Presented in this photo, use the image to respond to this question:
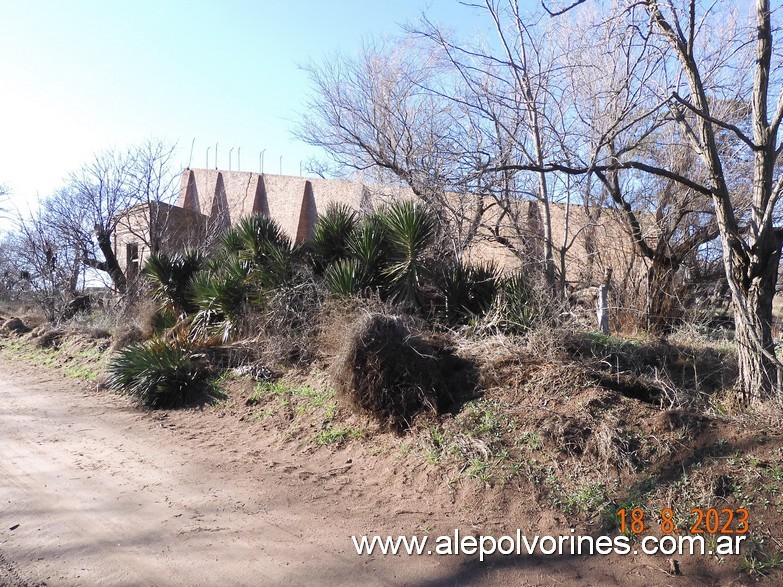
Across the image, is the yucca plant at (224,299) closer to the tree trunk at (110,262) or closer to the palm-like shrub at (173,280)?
the palm-like shrub at (173,280)

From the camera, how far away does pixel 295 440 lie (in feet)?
27.2

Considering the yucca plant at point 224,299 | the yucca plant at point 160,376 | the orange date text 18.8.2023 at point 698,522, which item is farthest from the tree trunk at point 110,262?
the orange date text 18.8.2023 at point 698,522

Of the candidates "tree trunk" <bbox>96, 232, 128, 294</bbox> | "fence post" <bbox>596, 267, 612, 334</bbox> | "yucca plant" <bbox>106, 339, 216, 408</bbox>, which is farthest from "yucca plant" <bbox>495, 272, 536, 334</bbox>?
"tree trunk" <bbox>96, 232, 128, 294</bbox>

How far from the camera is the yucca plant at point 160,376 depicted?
34.7 feet

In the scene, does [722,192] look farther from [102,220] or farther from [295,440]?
[102,220]

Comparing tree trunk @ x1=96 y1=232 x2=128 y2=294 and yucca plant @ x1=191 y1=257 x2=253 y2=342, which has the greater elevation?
tree trunk @ x1=96 y1=232 x2=128 y2=294

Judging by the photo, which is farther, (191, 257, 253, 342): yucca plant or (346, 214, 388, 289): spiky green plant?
(191, 257, 253, 342): yucca plant

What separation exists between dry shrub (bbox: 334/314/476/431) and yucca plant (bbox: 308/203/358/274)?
3.97m

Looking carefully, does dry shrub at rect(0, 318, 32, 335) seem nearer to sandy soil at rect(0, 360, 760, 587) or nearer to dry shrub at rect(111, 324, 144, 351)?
dry shrub at rect(111, 324, 144, 351)

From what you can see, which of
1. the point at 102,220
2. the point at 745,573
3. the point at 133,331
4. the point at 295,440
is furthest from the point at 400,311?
the point at 102,220

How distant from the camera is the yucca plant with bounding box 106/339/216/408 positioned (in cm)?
1058

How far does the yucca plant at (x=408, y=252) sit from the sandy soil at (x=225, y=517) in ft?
11.0

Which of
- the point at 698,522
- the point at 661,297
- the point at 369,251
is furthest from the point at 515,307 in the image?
the point at 661,297

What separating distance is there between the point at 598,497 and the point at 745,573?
1.29 m
